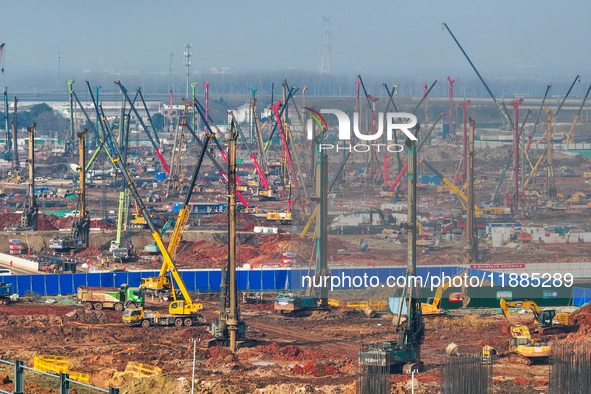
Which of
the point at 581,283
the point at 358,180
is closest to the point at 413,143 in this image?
the point at 581,283

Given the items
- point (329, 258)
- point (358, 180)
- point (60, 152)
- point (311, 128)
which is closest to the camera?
point (311, 128)

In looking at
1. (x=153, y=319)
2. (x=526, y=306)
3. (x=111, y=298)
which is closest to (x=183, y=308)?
(x=153, y=319)

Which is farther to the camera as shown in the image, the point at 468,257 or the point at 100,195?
the point at 100,195

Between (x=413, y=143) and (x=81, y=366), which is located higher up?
(x=413, y=143)

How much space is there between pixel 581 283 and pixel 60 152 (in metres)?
95.6

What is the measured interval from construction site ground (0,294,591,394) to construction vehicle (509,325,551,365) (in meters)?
0.29

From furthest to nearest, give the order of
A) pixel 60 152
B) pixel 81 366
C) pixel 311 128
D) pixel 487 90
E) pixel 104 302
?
pixel 60 152 < pixel 487 90 < pixel 311 128 < pixel 104 302 < pixel 81 366

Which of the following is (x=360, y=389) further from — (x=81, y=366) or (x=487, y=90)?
(x=487, y=90)

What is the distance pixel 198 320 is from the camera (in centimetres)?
3722

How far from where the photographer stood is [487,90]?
182ft

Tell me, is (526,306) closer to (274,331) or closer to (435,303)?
(435,303)

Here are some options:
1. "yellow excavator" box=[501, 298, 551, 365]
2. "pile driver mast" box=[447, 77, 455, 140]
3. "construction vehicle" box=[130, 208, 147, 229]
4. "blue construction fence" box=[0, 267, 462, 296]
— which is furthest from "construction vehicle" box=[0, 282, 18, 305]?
"construction vehicle" box=[130, 208, 147, 229]

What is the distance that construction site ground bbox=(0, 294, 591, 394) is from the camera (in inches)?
1062

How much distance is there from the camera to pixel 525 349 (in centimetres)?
3036
